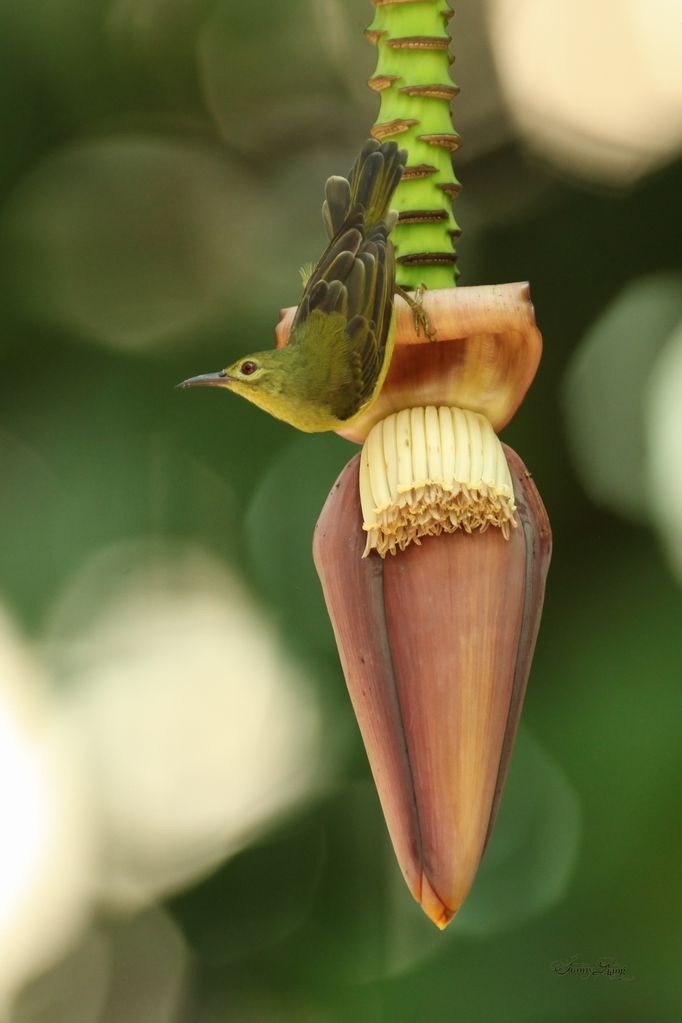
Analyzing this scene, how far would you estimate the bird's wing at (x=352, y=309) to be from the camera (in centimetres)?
48

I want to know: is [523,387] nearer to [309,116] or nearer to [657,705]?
[657,705]

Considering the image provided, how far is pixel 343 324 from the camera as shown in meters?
0.54

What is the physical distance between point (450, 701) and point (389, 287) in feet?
0.45

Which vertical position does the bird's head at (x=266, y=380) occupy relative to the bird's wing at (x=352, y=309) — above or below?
below

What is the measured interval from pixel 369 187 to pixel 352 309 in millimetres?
54

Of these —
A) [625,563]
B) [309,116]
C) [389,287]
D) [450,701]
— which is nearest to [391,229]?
[389,287]

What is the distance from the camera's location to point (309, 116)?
3.70 feet

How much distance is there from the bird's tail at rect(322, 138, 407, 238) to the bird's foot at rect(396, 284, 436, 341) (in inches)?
0.9
